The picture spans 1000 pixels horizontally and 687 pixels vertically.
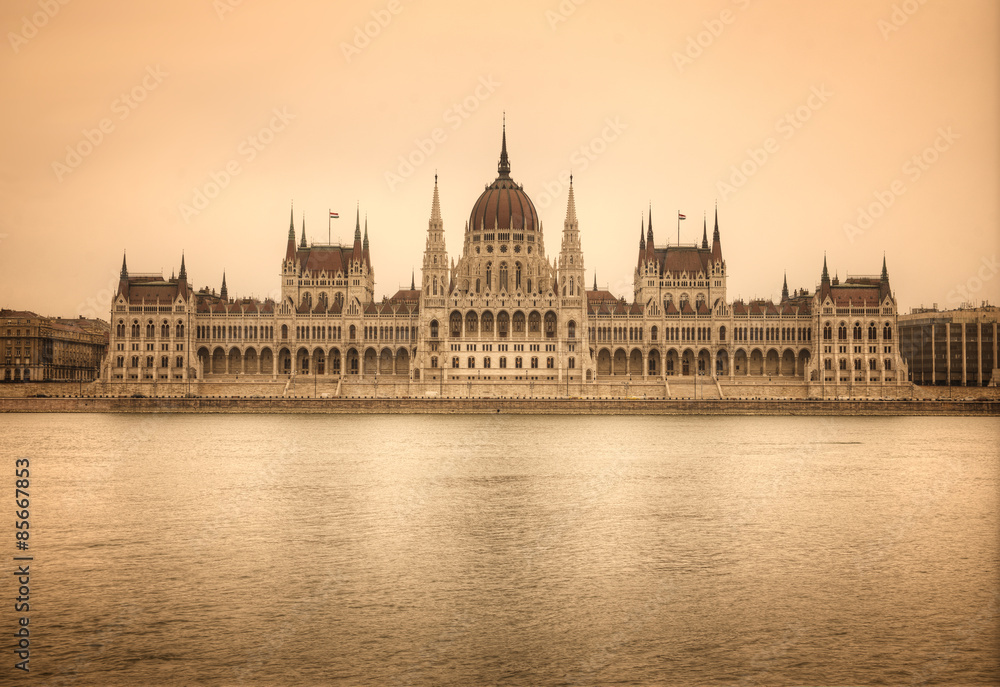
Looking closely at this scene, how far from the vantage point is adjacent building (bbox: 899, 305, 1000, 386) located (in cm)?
13338

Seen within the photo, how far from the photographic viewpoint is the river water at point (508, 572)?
17562 mm

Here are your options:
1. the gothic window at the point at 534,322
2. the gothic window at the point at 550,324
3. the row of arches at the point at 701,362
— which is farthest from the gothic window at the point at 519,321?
the row of arches at the point at 701,362

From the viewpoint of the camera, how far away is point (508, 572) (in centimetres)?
2397

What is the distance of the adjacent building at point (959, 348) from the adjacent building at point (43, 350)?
3979 inches

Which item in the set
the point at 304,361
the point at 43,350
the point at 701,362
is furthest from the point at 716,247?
the point at 43,350

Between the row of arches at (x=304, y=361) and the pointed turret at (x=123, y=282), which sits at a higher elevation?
the pointed turret at (x=123, y=282)

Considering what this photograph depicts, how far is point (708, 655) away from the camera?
18.0 m

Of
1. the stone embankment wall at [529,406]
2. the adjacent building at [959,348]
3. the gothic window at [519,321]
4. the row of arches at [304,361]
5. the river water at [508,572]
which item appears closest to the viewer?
the river water at [508,572]

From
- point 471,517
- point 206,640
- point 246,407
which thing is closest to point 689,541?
point 471,517

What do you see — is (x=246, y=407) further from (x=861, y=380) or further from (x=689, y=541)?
(x=689, y=541)

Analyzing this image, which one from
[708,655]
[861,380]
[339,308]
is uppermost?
[339,308]

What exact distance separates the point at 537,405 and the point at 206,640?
251ft

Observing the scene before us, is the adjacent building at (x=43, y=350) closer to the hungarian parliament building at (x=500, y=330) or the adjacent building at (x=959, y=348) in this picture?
the hungarian parliament building at (x=500, y=330)

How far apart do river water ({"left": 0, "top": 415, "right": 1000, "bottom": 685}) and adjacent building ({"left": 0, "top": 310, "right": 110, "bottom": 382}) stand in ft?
267
